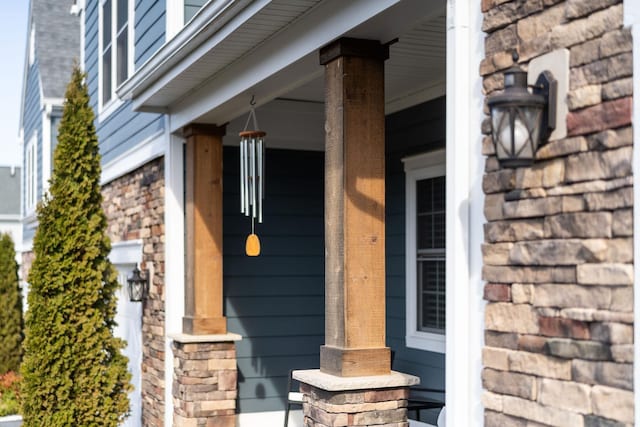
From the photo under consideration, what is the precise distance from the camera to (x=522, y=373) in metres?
3.18

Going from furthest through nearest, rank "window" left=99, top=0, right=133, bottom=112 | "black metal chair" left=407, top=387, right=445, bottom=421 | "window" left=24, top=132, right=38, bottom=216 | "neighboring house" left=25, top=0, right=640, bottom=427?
"window" left=24, top=132, right=38, bottom=216, "window" left=99, top=0, right=133, bottom=112, "black metal chair" left=407, top=387, right=445, bottom=421, "neighboring house" left=25, top=0, right=640, bottom=427

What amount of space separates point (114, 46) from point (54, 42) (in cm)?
716

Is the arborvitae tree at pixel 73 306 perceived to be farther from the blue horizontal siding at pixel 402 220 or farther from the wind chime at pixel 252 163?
the blue horizontal siding at pixel 402 220

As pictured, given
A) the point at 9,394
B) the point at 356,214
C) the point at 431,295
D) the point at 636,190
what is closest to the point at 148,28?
the point at 431,295

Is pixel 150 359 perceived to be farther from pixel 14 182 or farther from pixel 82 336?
pixel 14 182

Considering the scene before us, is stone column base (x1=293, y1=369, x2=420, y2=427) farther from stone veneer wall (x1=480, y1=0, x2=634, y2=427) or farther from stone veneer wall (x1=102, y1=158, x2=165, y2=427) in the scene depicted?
stone veneer wall (x1=102, y1=158, x2=165, y2=427)

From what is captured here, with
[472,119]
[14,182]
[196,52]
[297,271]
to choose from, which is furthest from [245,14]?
[14,182]

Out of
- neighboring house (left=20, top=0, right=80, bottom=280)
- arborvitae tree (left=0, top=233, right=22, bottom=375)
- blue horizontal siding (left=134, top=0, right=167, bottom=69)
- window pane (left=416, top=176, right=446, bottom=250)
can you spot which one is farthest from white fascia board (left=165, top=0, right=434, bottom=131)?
neighboring house (left=20, top=0, right=80, bottom=280)

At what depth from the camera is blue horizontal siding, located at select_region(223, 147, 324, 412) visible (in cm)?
825

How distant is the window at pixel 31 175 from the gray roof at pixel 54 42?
1460mm

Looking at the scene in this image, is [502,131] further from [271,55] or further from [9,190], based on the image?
A: [9,190]

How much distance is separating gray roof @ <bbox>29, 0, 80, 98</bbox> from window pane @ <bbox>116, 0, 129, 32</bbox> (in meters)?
5.65

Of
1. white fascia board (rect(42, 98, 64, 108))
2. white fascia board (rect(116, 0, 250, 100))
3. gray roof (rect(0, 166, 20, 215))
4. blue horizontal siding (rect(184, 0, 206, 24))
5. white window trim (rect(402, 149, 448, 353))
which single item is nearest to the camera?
white fascia board (rect(116, 0, 250, 100))

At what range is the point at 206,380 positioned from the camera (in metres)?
7.31
